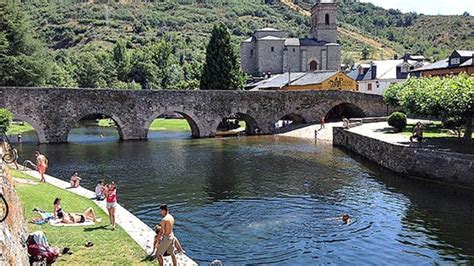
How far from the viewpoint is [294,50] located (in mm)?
99875

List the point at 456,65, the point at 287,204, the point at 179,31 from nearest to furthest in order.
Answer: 1. the point at 287,204
2. the point at 456,65
3. the point at 179,31

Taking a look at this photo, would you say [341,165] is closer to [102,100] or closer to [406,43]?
[102,100]

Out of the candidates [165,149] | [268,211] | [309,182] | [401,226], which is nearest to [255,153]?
[165,149]

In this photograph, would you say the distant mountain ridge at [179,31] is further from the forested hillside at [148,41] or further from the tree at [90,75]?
the tree at [90,75]

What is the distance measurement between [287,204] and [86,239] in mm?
10456

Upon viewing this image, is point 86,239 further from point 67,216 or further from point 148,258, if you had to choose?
point 148,258

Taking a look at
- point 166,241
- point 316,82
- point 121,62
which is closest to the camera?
point 166,241

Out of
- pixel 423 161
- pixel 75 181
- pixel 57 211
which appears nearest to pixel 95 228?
pixel 57 211

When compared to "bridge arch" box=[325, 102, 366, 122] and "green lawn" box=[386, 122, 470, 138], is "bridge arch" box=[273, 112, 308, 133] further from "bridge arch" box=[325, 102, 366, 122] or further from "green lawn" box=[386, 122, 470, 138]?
"green lawn" box=[386, 122, 470, 138]

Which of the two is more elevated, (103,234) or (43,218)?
(43,218)

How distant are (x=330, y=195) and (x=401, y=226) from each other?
573 cm

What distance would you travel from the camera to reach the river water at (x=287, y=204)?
54.6 feet

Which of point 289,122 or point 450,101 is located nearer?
point 450,101

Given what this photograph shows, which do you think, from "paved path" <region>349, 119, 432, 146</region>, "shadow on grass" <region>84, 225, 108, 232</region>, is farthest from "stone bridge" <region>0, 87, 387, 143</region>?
"shadow on grass" <region>84, 225, 108, 232</region>
